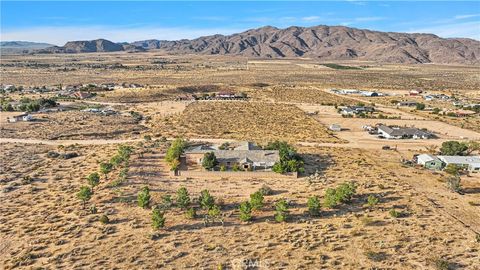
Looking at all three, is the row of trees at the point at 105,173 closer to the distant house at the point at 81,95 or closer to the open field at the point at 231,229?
the open field at the point at 231,229

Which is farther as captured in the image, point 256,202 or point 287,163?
point 287,163

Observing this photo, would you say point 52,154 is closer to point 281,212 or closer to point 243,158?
point 243,158

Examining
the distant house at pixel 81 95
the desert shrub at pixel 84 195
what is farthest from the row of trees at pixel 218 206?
the distant house at pixel 81 95

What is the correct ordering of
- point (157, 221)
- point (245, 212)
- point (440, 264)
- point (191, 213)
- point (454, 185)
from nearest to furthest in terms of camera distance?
point (440, 264) < point (157, 221) < point (245, 212) < point (191, 213) < point (454, 185)

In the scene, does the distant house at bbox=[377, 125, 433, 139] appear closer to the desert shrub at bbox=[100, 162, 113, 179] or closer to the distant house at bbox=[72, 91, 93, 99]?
the desert shrub at bbox=[100, 162, 113, 179]

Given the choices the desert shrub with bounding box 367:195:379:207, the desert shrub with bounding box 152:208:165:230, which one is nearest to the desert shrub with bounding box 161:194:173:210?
the desert shrub with bounding box 152:208:165:230

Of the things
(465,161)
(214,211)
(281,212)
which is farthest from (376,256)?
(465,161)

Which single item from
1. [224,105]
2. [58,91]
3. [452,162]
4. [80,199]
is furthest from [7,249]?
[58,91]
